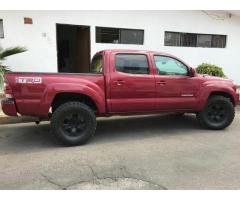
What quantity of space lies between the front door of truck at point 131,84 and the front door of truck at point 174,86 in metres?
0.19

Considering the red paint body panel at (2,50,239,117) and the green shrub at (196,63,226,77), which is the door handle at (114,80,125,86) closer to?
the red paint body panel at (2,50,239,117)

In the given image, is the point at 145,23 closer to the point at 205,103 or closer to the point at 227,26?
the point at 227,26

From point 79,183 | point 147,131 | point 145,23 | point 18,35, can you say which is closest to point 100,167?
point 79,183

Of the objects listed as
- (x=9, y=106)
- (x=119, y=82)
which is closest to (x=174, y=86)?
(x=119, y=82)

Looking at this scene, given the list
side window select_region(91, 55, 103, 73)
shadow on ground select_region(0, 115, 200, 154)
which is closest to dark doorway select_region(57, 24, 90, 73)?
shadow on ground select_region(0, 115, 200, 154)

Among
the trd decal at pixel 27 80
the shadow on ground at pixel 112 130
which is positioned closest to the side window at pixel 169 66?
the shadow on ground at pixel 112 130

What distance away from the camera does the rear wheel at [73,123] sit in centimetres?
507

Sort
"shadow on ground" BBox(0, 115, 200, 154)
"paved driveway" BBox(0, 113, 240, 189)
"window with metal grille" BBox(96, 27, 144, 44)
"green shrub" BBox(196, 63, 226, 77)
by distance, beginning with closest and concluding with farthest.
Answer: "paved driveway" BBox(0, 113, 240, 189), "shadow on ground" BBox(0, 115, 200, 154), "window with metal grille" BBox(96, 27, 144, 44), "green shrub" BBox(196, 63, 226, 77)

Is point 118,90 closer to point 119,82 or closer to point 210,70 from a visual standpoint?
point 119,82

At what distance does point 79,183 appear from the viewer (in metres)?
3.71

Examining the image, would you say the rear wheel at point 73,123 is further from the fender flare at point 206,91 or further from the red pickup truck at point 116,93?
the fender flare at point 206,91

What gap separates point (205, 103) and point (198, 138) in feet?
3.01

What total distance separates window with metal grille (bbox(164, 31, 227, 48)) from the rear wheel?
725 cm

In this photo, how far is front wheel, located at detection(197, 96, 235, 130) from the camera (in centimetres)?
635
